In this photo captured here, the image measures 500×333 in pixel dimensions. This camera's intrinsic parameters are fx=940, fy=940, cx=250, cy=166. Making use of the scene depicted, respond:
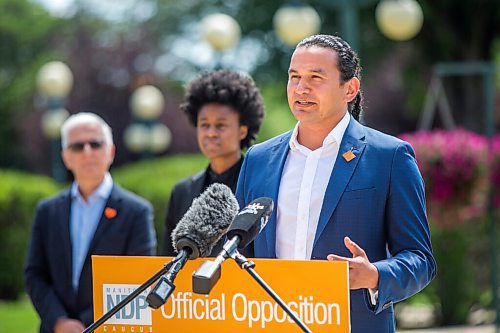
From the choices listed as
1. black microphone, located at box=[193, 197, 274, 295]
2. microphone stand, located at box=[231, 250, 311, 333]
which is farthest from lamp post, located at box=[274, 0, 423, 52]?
microphone stand, located at box=[231, 250, 311, 333]

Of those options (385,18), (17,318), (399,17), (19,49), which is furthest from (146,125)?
(19,49)

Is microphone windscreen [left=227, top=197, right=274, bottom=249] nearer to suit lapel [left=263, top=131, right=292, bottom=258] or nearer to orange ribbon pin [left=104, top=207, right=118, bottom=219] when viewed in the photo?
suit lapel [left=263, top=131, right=292, bottom=258]

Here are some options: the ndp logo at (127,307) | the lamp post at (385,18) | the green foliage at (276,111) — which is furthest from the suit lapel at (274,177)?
the green foliage at (276,111)

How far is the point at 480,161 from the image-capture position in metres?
10.9

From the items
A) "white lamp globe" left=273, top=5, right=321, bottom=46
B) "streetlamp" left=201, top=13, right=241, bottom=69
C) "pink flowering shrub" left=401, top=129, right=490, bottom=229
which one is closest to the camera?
"pink flowering shrub" left=401, top=129, right=490, bottom=229

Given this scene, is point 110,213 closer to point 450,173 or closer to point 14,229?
point 450,173

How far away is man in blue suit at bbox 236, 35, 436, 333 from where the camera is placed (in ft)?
11.3

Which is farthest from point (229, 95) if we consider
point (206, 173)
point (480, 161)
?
point (480, 161)

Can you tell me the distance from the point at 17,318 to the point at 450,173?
595 centimetres

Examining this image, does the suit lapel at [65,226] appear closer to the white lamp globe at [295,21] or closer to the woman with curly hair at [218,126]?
the woman with curly hair at [218,126]

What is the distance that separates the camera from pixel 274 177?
3666mm

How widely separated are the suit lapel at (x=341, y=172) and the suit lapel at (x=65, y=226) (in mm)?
2297

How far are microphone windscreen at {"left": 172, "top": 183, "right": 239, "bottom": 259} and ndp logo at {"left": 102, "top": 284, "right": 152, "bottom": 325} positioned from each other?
41cm

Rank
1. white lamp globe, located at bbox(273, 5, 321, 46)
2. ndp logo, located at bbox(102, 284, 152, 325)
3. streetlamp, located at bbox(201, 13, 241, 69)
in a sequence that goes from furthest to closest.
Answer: streetlamp, located at bbox(201, 13, 241, 69) → white lamp globe, located at bbox(273, 5, 321, 46) → ndp logo, located at bbox(102, 284, 152, 325)
